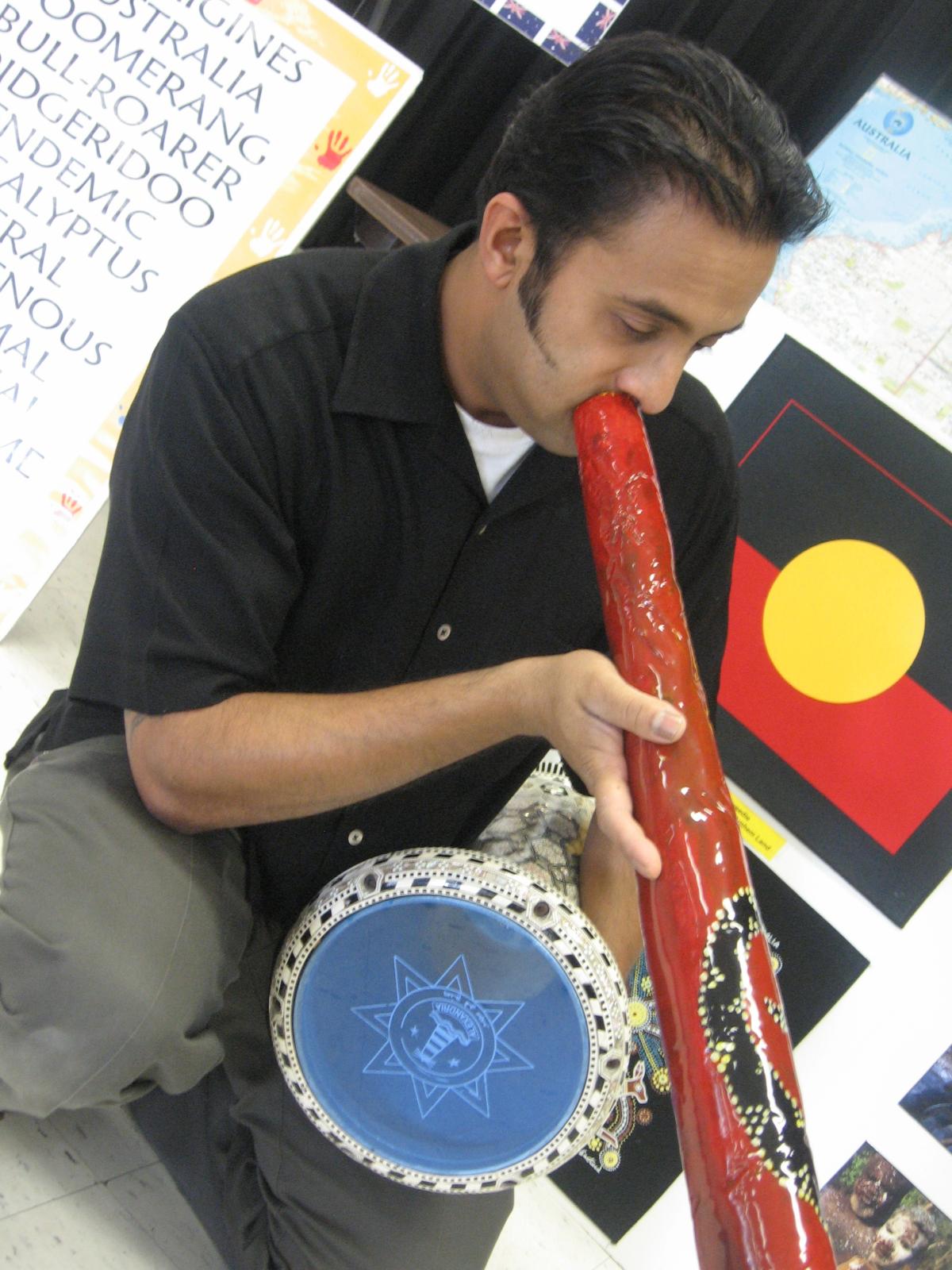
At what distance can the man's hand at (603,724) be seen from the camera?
789mm

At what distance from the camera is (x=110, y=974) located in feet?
3.37

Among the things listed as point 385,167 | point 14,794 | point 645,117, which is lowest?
point 14,794

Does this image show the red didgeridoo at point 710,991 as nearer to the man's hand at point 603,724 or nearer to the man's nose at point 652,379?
the man's hand at point 603,724

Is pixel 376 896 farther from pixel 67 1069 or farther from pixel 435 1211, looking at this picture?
pixel 435 1211

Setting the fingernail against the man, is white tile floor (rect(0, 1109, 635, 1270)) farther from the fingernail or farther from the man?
the fingernail

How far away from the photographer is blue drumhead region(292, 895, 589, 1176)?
1086mm

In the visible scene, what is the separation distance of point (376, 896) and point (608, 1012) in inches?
10.1

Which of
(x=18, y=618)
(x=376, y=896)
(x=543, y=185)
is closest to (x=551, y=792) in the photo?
(x=376, y=896)

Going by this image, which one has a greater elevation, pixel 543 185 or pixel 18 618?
pixel 543 185

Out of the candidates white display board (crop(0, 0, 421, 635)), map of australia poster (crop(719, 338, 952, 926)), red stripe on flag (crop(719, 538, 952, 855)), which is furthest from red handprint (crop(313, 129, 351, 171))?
red stripe on flag (crop(719, 538, 952, 855))

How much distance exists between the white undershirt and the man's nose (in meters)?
0.20

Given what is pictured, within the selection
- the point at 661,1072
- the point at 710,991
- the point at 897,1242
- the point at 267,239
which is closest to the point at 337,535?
the point at 710,991

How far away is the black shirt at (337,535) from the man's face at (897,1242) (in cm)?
79

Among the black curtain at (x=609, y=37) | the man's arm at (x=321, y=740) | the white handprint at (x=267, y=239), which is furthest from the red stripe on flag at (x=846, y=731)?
the black curtain at (x=609, y=37)
